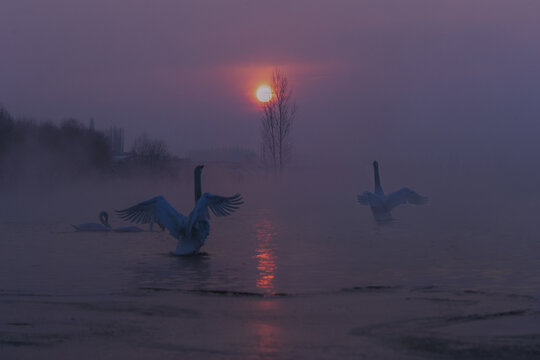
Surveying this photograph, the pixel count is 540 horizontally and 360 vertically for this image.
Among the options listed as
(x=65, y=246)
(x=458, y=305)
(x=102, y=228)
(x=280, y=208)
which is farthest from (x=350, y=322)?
(x=280, y=208)

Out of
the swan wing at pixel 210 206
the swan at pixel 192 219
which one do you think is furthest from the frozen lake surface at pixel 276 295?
the swan wing at pixel 210 206

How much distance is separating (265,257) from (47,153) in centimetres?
4878

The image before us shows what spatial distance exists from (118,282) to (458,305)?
5.79m

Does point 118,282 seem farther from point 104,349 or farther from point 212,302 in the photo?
point 104,349

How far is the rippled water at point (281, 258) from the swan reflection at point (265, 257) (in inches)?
0.8

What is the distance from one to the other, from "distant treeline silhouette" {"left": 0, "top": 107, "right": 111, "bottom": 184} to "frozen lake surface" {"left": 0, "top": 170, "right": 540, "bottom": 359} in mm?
37332

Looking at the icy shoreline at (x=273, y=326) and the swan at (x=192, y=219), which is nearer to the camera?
the icy shoreline at (x=273, y=326)

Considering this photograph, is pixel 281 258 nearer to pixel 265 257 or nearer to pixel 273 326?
pixel 265 257

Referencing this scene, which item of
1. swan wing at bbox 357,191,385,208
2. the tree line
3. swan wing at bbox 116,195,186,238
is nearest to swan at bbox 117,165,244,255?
swan wing at bbox 116,195,186,238

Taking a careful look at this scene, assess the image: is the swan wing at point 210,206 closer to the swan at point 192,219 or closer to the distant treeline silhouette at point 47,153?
the swan at point 192,219

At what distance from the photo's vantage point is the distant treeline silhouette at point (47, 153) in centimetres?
5769

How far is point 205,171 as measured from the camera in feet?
271

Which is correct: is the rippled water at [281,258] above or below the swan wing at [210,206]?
below

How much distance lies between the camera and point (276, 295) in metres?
11.6
